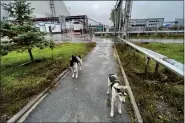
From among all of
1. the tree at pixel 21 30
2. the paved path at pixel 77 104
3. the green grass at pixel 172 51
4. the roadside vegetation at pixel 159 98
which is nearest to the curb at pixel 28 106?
the paved path at pixel 77 104

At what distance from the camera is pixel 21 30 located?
6652mm

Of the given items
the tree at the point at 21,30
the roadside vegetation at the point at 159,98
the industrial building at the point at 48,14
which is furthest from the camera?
the industrial building at the point at 48,14

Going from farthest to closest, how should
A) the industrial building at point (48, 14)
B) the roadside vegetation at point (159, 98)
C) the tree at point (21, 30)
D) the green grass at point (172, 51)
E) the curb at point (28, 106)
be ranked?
the industrial building at point (48, 14) < the green grass at point (172, 51) < the tree at point (21, 30) < the roadside vegetation at point (159, 98) < the curb at point (28, 106)

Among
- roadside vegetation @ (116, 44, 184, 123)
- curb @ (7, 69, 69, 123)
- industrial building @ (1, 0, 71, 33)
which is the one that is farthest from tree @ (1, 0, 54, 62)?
industrial building @ (1, 0, 71, 33)

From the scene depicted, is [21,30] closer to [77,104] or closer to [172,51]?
[77,104]

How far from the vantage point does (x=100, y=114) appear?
9.82ft

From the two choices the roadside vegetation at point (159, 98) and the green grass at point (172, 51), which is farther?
the green grass at point (172, 51)

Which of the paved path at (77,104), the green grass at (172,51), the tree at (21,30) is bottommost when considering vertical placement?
the paved path at (77,104)

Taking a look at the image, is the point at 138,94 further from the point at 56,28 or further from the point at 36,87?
the point at 56,28

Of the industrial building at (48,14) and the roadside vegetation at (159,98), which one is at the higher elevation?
the industrial building at (48,14)

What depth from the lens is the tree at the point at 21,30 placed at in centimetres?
629

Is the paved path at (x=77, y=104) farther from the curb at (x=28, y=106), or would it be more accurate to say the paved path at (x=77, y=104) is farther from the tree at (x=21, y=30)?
the tree at (x=21, y=30)

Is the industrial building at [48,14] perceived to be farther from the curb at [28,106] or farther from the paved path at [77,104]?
the paved path at [77,104]

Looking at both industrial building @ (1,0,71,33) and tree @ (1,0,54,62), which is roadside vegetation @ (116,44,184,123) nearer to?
tree @ (1,0,54,62)
